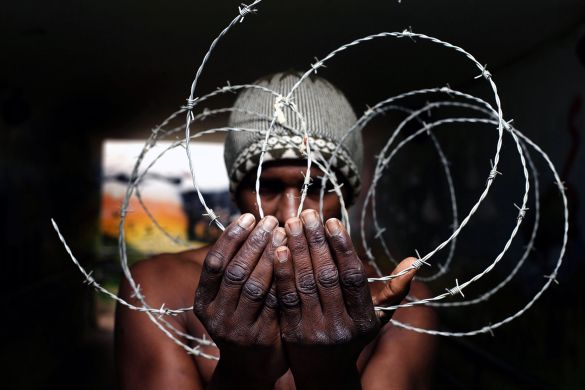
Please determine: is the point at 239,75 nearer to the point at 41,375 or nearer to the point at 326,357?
the point at 326,357

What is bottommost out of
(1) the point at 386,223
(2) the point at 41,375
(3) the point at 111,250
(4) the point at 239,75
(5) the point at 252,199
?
(2) the point at 41,375

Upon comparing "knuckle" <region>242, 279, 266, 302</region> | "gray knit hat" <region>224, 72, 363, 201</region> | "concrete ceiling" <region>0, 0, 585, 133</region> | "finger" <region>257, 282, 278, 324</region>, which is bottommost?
"finger" <region>257, 282, 278, 324</region>

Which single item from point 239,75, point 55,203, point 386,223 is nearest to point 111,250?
point 55,203

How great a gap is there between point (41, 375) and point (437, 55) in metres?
5.30

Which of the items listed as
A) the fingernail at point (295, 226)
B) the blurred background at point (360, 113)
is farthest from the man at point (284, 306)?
the blurred background at point (360, 113)

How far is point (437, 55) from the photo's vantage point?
3.54 metres

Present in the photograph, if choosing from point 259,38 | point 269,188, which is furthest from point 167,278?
point 259,38

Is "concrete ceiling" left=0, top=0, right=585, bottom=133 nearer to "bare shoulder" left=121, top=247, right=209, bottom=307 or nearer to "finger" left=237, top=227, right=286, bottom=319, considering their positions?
"bare shoulder" left=121, top=247, right=209, bottom=307

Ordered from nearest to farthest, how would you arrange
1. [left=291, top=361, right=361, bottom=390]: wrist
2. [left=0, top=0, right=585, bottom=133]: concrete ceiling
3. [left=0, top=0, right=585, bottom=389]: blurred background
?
[left=291, top=361, right=361, bottom=390]: wrist → [left=0, top=0, right=585, bottom=133]: concrete ceiling → [left=0, top=0, right=585, bottom=389]: blurred background

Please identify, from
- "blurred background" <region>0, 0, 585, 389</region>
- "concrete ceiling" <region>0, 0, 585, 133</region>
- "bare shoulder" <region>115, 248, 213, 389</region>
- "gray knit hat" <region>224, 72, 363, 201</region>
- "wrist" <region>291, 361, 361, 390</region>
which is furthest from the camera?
"blurred background" <region>0, 0, 585, 389</region>

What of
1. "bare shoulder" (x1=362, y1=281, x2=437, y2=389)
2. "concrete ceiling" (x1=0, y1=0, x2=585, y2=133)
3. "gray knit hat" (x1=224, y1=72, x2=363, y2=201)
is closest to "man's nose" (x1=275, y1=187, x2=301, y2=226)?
"gray knit hat" (x1=224, y1=72, x2=363, y2=201)

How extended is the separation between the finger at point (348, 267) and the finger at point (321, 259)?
1 cm

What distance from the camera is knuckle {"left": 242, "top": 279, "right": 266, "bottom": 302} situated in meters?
1.05

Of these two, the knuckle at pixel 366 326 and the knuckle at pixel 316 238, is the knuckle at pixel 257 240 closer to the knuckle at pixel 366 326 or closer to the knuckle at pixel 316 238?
the knuckle at pixel 316 238
